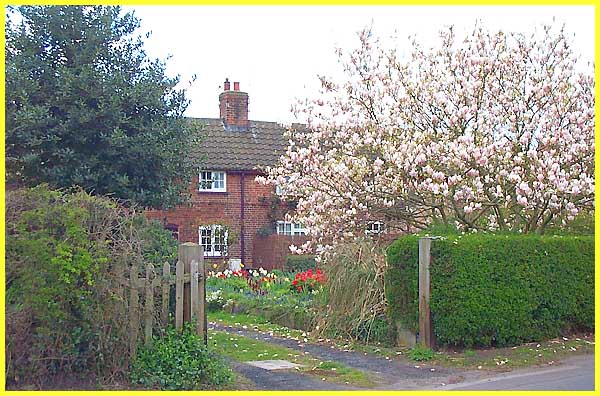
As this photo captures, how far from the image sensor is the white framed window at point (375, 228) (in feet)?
52.5

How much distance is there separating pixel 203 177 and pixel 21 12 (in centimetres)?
1457

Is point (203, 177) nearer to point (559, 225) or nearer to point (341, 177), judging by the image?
point (341, 177)

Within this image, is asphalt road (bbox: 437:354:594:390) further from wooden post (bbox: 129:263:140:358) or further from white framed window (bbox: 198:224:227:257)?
white framed window (bbox: 198:224:227:257)

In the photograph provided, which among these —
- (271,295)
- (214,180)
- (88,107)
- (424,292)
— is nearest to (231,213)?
(214,180)

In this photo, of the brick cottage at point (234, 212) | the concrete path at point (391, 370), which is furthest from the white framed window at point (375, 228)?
the brick cottage at point (234, 212)

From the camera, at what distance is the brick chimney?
30984mm

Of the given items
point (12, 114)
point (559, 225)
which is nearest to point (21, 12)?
point (12, 114)

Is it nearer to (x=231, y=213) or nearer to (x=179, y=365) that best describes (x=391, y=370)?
(x=179, y=365)

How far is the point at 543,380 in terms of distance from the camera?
10.1m

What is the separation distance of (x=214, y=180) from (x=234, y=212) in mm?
1436

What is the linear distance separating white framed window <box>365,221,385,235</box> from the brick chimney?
15.5 m

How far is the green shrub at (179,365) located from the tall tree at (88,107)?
4468 millimetres

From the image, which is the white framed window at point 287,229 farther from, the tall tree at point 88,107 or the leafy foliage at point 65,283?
the leafy foliage at point 65,283

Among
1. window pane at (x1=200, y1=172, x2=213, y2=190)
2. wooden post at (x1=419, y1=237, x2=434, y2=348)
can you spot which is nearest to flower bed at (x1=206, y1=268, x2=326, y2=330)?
wooden post at (x1=419, y1=237, x2=434, y2=348)
